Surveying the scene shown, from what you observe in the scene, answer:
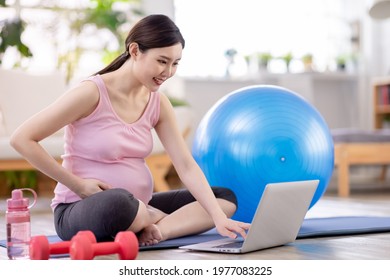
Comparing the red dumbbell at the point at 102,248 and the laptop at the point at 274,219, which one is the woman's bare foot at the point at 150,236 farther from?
the red dumbbell at the point at 102,248

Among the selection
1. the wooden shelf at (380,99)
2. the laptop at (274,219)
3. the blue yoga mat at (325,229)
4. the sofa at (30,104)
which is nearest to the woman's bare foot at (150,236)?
the blue yoga mat at (325,229)

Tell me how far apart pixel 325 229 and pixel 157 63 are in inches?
36.0

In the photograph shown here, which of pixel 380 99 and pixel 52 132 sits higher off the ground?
pixel 52 132

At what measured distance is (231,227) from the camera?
2.01 metres

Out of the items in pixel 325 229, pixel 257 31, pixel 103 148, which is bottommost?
pixel 325 229

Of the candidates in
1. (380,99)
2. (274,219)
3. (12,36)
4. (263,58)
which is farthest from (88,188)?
(380,99)

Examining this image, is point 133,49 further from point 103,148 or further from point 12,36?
point 12,36

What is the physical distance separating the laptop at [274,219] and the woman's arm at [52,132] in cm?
37

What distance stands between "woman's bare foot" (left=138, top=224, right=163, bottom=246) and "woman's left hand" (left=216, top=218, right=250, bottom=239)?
25cm

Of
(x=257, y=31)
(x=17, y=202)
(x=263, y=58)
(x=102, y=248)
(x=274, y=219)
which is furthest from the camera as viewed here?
(x=257, y=31)

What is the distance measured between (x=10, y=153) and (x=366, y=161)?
220cm

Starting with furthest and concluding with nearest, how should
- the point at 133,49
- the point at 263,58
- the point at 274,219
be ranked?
the point at 263,58, the point at 133,49, the point at 274,219
